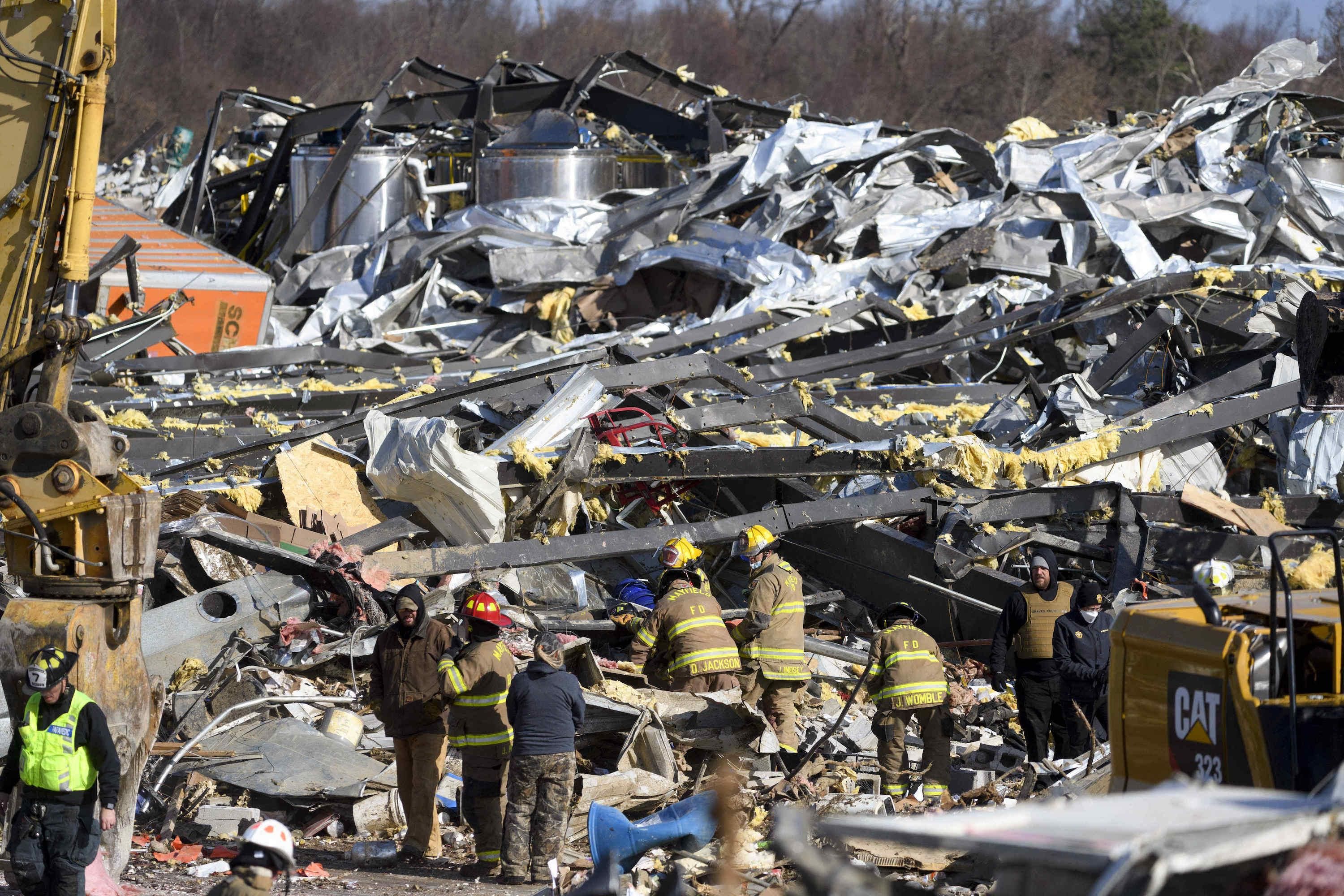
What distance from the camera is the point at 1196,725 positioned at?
15.3 feet

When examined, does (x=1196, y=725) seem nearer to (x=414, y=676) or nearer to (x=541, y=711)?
(x=541, y=711)

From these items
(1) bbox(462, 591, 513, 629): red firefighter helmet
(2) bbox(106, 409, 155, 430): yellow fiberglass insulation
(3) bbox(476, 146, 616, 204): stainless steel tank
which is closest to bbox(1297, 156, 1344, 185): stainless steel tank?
(3) bbox(476, 146, 616, 204): stainless steel tank

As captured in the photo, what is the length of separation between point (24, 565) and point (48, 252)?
1388mm

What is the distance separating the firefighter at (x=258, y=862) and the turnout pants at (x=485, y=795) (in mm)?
2606

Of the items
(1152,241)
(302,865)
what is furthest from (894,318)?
(302,865)

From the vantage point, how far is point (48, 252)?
6227mm

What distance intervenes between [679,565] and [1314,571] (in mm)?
3949

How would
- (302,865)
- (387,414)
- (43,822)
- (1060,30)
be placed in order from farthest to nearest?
(1060,30) → (387,414) → (302,865) → (43,822)

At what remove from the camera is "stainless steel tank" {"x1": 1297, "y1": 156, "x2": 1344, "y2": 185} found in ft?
56.9

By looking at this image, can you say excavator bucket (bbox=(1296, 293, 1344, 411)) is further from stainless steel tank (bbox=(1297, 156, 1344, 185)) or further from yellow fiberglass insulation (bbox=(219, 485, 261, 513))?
stainless steel tank (bbox=(1297, 156, 1344, 185))

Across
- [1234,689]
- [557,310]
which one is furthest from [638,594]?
[557,310]

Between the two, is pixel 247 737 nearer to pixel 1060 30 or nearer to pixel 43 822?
pixel 43 822

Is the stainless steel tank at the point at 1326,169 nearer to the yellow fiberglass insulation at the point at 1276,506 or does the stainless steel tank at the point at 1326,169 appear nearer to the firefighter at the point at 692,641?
the yellow fiberglass insulation at the point at 1276,506

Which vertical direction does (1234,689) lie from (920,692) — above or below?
above
